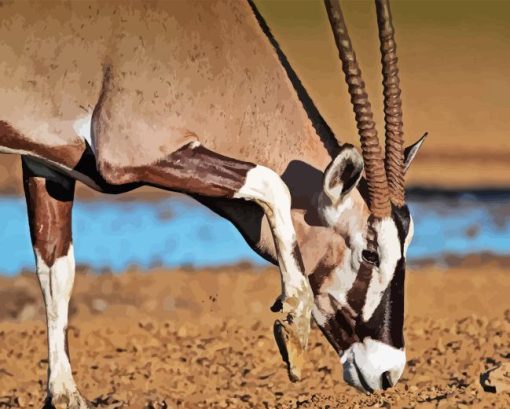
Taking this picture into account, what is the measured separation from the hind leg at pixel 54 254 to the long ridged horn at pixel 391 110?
1.79 metres

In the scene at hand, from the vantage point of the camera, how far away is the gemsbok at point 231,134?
723 cm

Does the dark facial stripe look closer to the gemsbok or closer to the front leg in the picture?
the gemsbok

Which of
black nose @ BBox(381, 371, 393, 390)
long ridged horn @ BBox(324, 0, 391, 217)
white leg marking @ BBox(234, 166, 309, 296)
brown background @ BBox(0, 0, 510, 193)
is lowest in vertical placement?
black nose @ BBox(381, 371, 393, 390)

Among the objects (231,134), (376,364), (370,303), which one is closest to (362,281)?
(370,303)

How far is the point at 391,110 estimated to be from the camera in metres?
7.53

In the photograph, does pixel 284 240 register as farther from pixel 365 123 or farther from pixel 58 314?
pixel 58 314

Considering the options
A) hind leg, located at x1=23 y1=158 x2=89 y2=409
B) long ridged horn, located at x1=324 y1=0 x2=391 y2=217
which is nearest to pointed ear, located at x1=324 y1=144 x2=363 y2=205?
long ridged horn, located at x1=324 y1=0 x2=391 y2=217

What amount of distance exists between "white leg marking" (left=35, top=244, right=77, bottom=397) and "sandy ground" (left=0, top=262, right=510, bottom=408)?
1.01 ft

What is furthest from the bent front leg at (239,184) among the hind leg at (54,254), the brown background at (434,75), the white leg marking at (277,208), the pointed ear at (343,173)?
the brown background at (434,75)

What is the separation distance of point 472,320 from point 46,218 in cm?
352

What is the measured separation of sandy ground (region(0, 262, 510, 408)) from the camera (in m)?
8.64

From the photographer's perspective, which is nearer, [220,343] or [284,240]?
[284,240]

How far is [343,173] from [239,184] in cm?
47

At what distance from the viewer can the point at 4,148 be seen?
7645 millimetres
